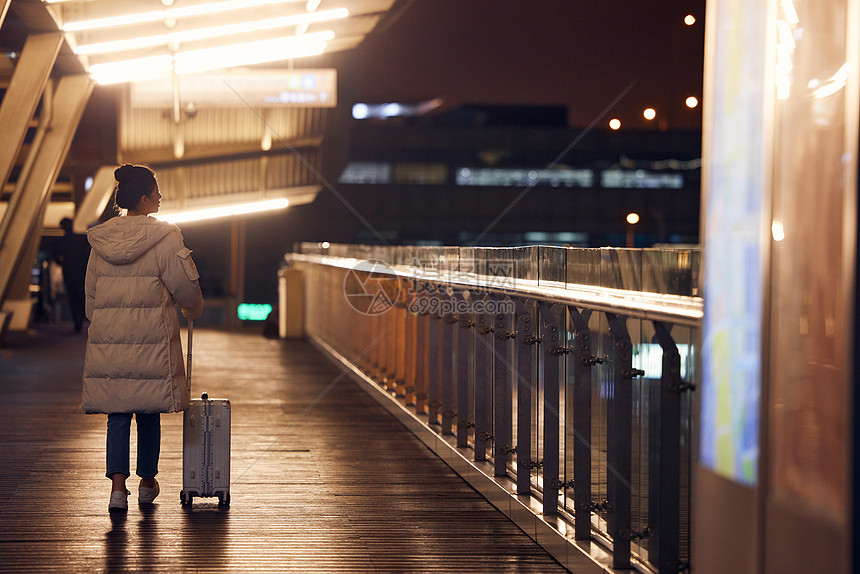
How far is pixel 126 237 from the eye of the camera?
16.4ft

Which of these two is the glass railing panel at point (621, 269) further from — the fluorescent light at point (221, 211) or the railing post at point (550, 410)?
the fluorescent light at point (221, 211)

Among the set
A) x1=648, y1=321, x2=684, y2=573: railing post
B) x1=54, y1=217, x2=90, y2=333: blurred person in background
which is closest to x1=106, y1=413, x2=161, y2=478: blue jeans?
x1=648, y1=321, x2=684, y2=573: railing post

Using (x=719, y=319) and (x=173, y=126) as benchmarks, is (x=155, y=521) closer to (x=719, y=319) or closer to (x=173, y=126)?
(x=719, y=319)

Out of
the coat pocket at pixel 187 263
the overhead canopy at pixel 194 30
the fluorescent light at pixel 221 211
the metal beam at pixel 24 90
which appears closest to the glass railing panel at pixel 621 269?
the coat pocket at pixel 187 263

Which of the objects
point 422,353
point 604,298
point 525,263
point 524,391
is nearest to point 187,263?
point 525,263

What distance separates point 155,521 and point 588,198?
5635cm

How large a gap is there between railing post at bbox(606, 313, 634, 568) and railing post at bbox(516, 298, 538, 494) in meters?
1.15

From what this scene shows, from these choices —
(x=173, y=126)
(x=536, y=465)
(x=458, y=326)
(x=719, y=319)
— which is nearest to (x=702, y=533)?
(x=719, y=319)

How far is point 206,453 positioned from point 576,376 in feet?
6.22

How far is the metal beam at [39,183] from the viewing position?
13.7 metres

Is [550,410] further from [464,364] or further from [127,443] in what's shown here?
[127,443]

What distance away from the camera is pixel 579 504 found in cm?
420

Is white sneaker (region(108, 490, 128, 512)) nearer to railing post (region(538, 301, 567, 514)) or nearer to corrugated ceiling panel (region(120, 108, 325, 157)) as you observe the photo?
railing post (region(538, 301, 567, 514))

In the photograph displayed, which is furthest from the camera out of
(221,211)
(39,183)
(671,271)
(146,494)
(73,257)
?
(221,211)
